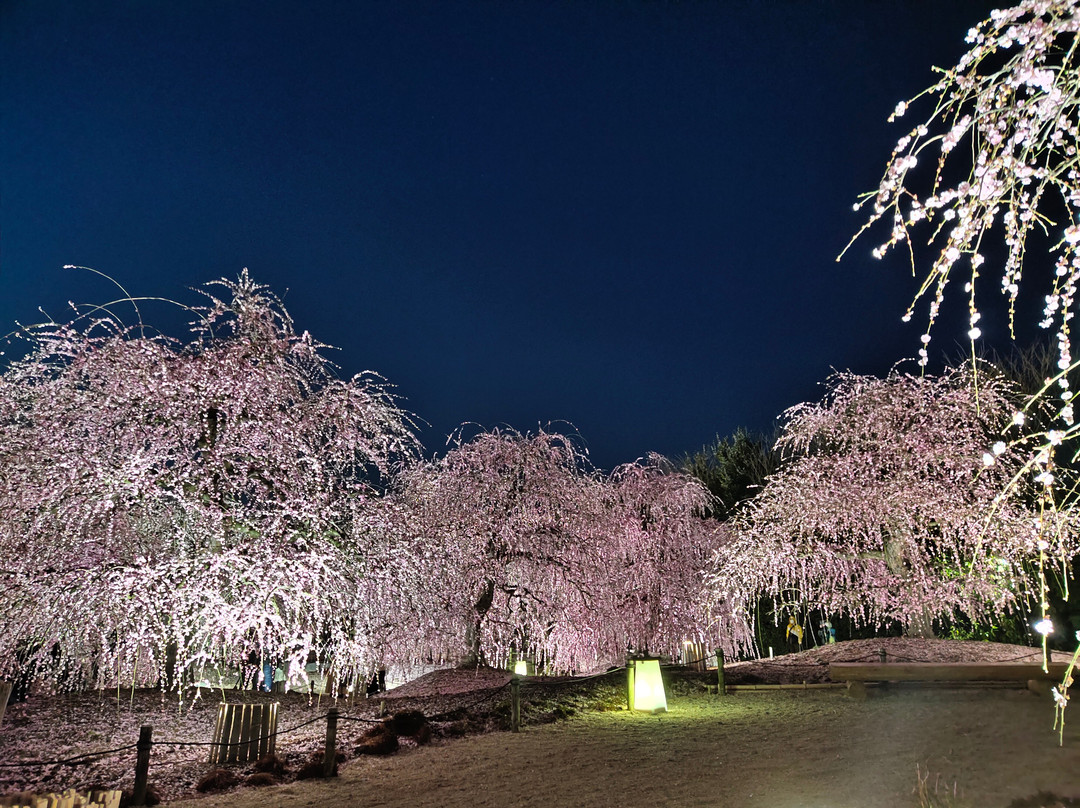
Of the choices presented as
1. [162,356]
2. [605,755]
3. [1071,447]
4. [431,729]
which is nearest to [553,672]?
[431,729]

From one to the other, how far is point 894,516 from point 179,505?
14358mm

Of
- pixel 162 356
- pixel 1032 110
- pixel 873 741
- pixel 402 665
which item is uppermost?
pixel 162 356

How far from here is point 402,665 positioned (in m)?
12.8

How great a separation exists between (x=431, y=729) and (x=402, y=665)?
394 centimetres

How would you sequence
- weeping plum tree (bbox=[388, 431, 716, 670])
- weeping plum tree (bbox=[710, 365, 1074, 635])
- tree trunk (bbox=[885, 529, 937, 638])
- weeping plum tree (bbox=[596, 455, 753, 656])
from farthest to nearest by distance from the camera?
tree trunk (bbox=[885, 529, 937, 638]), weeping plum tree (bbox=[596, 455, 753, 656]), weeping plum tree (bbox=[710, 365, 1074, 635]), weeping plum tree (bbox=[388, 431, 716, 670])

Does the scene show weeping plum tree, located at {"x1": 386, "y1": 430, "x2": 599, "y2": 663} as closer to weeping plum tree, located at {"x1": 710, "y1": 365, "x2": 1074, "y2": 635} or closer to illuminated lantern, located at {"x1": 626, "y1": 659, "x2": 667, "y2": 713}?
illuminated lantern, located at {"x1": 626, "y1": 659, "x2": 667, "y2": 713}

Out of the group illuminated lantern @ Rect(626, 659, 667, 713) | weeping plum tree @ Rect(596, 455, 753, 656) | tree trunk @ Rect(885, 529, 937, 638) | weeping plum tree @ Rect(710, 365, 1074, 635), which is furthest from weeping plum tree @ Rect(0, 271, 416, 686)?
tree trunk @ Rect(885, 529, 937, 638)

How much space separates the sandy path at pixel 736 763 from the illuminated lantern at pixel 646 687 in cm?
81

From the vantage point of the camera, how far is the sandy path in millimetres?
5684

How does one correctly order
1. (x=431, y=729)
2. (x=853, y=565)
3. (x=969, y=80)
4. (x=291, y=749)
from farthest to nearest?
(x=853, y=565) → (x=431, y=729) → (x=291, y=749) → (x=969, y=80)

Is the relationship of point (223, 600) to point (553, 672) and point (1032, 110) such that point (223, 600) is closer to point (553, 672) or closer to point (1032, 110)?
point (1032, 110)

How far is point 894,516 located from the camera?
1520 centimetres

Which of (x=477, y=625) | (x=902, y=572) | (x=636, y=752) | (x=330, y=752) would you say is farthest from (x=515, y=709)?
(x=902, y=572)

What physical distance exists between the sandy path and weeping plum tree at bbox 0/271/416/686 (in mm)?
1761
